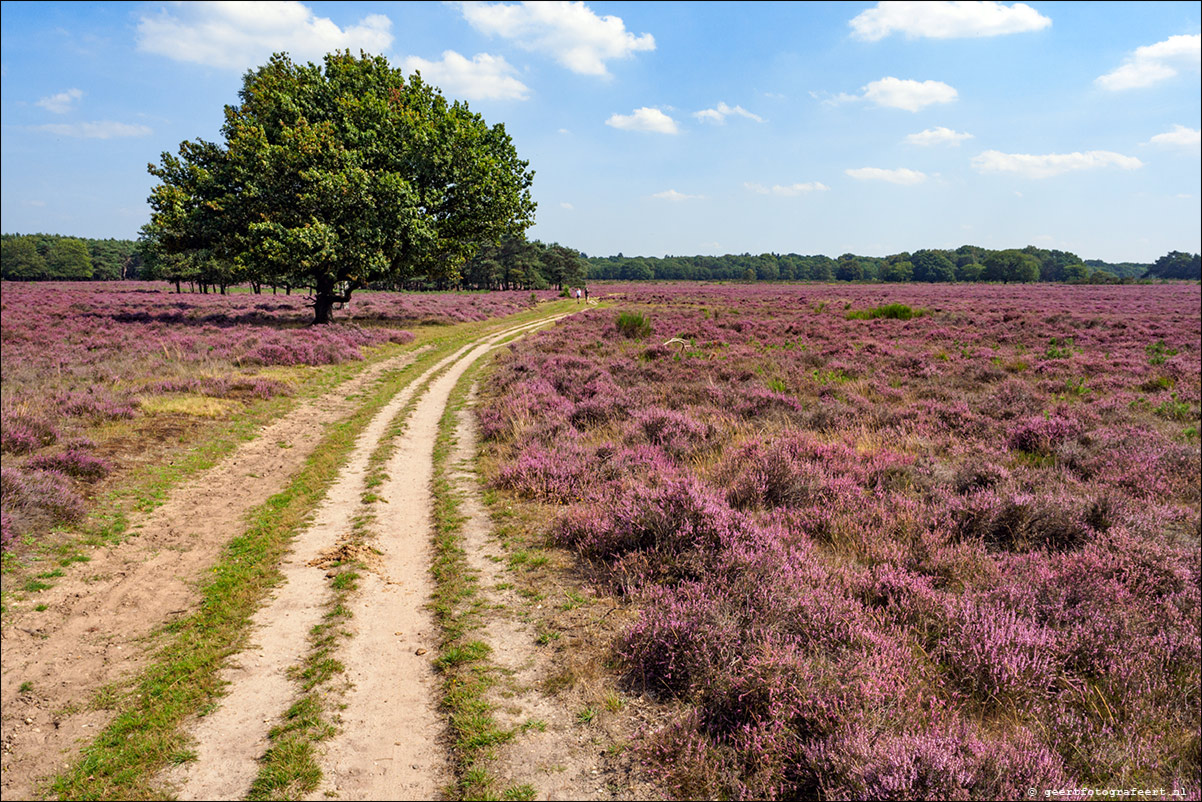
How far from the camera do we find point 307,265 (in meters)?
27.7

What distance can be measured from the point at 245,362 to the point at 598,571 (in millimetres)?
19762

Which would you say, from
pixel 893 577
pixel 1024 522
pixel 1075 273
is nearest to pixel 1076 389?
pixel 1024 522

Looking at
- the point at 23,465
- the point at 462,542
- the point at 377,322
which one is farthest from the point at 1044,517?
the point at 377,322

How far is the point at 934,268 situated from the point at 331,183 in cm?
16668

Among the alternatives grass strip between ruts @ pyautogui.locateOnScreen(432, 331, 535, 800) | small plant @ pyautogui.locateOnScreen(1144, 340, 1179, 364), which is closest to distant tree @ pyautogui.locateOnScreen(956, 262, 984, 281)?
small plant @ pyautogui.locateOnScreen(1144, 340, 1179, 364)

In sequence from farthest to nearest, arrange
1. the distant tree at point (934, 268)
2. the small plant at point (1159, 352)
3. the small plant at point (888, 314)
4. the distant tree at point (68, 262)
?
the distant tree at point (934, 268) < the distant tree at point (68, 262) < the small plant at point (888, 314) < the small plant at point (1159, 352)

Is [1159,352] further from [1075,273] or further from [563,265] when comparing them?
[1075,273]

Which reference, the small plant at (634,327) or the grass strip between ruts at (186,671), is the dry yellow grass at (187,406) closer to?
the grass strip between ruts at (186,671)

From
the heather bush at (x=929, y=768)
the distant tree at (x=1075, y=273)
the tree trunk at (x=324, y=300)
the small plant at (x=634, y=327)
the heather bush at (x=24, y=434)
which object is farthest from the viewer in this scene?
the distant tree at (x=1075, y=273)

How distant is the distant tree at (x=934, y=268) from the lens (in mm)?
146375

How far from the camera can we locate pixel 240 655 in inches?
199

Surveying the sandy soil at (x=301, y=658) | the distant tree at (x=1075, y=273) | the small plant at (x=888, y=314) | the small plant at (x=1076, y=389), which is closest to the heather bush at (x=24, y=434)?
the sandy soil at (x=301, y=658)

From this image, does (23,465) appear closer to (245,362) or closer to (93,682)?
(93,682)

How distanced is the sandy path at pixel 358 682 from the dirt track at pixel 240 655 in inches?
0.5
